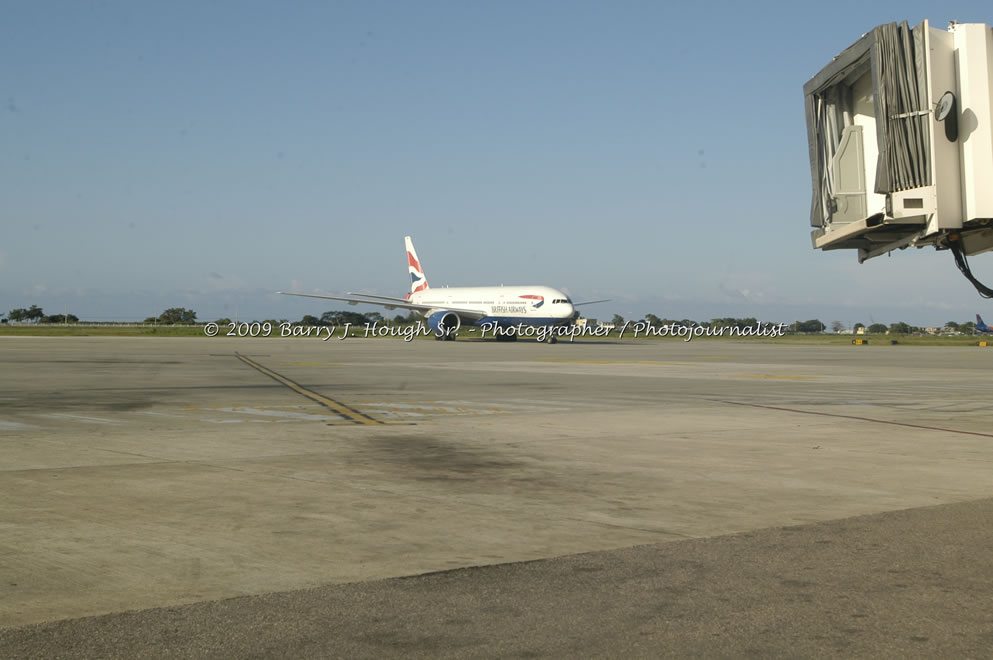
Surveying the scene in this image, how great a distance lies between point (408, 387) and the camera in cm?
2081

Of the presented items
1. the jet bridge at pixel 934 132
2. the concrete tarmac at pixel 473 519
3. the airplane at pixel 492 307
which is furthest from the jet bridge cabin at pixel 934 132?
the airplane at pixel 492 307

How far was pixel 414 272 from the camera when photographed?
255ft

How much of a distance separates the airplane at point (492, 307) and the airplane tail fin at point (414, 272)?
2388 millimetres

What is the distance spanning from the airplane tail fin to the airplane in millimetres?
2388

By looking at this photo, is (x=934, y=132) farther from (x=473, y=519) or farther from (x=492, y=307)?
(x=492, y=307)

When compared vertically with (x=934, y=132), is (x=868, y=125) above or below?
above

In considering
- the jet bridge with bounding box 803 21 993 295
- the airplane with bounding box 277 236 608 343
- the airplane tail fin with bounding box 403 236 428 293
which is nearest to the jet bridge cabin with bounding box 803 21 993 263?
the jet bridge with bounding box 803 21 993 295

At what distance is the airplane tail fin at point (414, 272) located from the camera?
76875mm

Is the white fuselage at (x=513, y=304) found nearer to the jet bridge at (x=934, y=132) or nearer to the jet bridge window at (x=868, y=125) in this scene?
the jet bridge window at (x=868, y=125)

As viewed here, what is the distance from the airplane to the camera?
200ft

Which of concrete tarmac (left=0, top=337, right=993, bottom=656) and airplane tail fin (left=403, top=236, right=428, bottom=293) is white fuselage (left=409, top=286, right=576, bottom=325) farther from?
concrete tarmac (left=0, top=337, right=993, bottom=656)

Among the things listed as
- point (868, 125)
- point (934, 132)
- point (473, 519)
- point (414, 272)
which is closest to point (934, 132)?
point (934, 132)

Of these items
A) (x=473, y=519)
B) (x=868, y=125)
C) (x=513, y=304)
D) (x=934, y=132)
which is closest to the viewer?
(x=473, y=519)

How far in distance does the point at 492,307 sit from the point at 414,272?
50.8 feet
